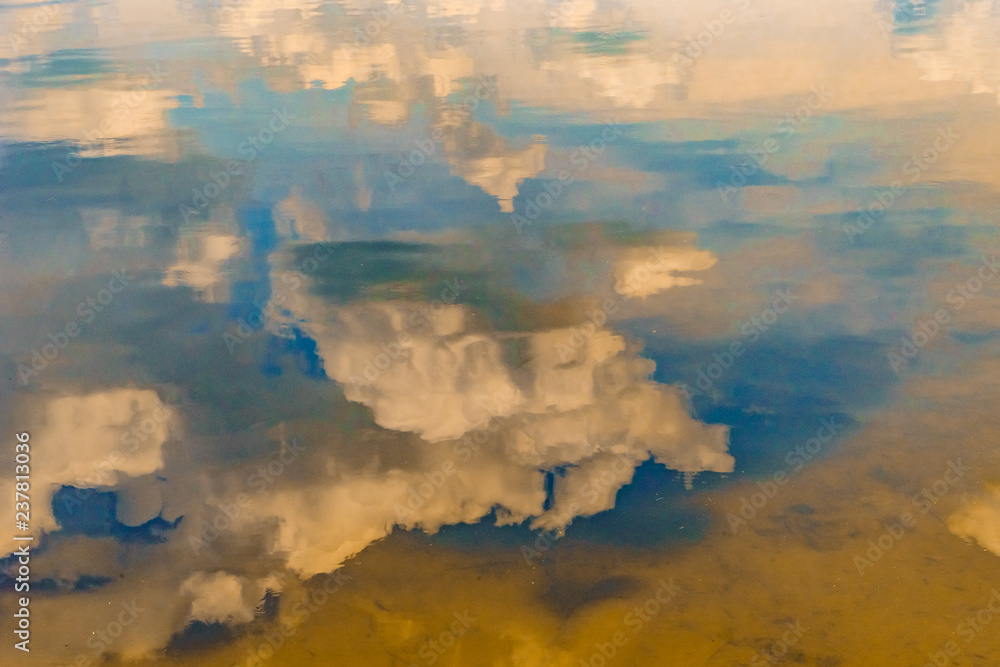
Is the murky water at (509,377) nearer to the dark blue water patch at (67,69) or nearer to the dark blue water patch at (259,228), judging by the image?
the dark blue water patch at (259,228)

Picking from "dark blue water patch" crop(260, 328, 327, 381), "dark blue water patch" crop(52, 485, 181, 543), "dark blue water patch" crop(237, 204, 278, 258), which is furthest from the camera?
"dark blue water patch" crop(237, 204, 278, 258)

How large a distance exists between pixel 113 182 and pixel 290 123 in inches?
117

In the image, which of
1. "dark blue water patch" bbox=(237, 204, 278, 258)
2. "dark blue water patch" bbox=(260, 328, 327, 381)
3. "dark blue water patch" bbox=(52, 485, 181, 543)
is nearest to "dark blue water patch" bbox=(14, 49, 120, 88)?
"dark blue water patch" bbox=(237, 204, 278, 258)

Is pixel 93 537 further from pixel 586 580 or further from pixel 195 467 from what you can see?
pixel 586 580

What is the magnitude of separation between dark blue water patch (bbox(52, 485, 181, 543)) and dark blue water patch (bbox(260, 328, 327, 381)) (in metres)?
1.76

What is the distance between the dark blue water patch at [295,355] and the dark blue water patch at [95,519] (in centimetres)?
176

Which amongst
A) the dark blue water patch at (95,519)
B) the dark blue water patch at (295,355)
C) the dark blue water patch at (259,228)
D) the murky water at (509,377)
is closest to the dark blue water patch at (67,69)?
the murky water at (509,377)

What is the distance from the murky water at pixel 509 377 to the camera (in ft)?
17.1

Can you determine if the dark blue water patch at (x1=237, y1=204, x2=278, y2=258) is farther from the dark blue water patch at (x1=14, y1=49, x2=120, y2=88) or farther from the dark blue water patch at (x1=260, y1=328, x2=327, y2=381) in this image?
the dark blue water patch at (x1=14, y1=49, x2=120, y2=88)

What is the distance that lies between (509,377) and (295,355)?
204cm

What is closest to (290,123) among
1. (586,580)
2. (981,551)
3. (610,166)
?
(610,166)

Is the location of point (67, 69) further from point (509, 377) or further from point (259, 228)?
point (509, 377)

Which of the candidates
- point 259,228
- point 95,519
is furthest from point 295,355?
point 259,228

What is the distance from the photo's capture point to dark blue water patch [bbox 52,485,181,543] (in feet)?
19.3
